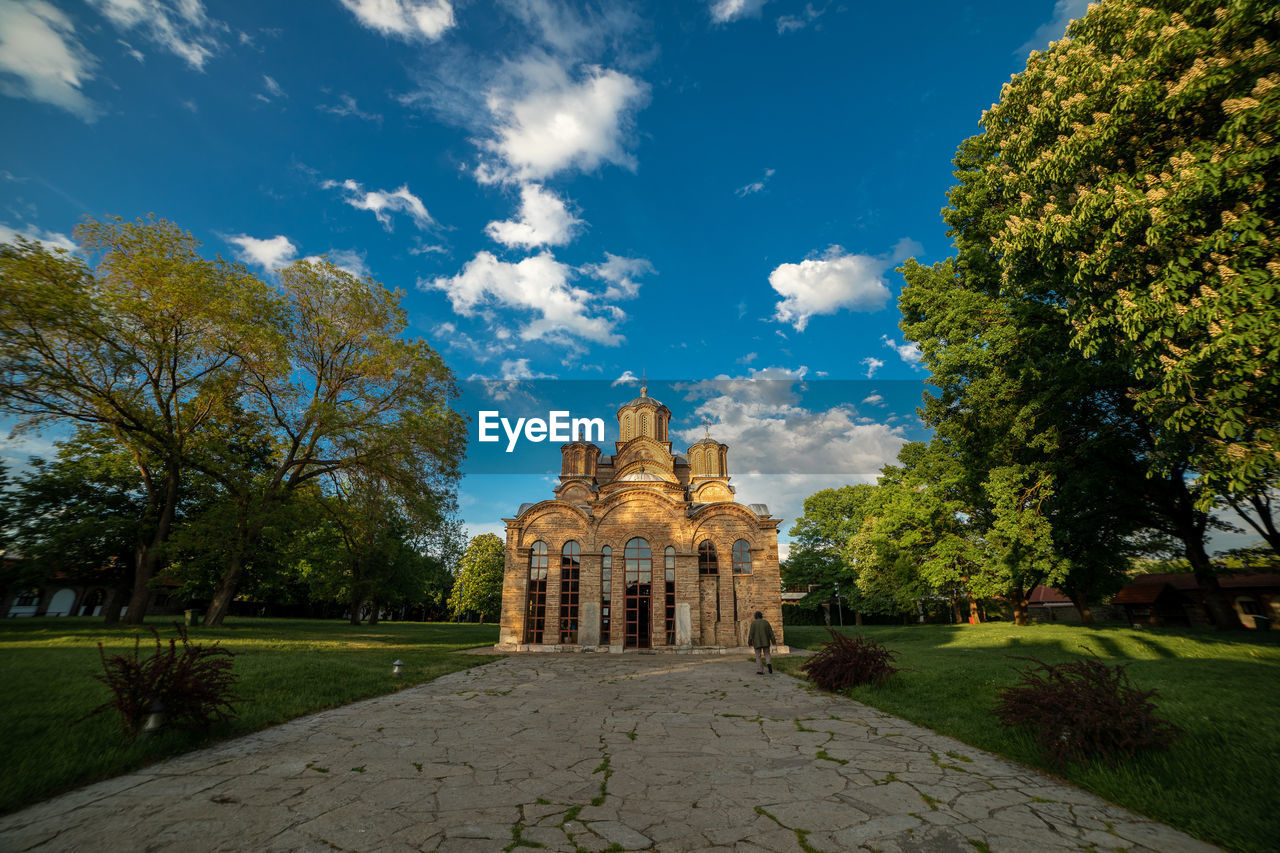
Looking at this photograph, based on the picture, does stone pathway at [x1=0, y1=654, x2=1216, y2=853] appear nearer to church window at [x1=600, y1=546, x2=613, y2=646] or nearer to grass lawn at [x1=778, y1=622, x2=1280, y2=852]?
grass lawn at [x1=778, y1=622, x2=1280, y2=852]

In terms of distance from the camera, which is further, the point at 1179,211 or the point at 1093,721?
the point at 1179,211

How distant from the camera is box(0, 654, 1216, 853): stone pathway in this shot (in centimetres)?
347

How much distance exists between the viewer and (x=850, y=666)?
9508mm

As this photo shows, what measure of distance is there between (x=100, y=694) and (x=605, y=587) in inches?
595

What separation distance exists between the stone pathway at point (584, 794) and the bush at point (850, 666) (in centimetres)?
224

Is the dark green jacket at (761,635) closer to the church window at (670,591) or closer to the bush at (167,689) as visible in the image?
the church window at (670,591)

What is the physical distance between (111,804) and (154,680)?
1848 millimetres

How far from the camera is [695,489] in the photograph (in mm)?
29391

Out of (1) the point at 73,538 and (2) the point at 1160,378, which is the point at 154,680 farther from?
(1) the point at 73,538

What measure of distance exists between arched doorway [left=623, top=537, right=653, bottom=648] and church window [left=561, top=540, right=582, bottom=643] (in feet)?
6.52

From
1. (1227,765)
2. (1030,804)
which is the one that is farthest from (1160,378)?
(1030,804)

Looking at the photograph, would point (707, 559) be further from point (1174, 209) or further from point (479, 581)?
point (479, 581)

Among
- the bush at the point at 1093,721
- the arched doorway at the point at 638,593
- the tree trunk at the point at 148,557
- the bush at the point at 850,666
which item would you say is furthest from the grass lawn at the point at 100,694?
the bush at the point at 1093,721

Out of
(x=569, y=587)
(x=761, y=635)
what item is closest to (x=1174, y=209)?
(x=761, y=635)
